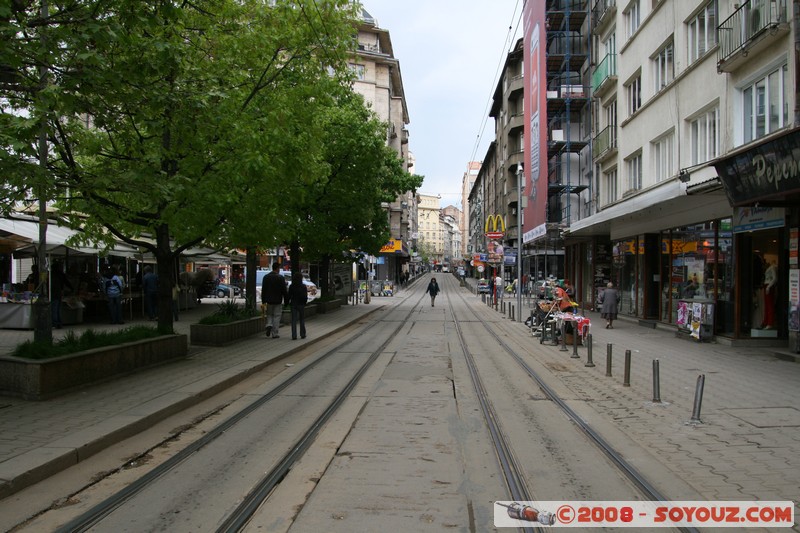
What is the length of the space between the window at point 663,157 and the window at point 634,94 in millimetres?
2351

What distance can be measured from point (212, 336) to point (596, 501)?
10946 millimetres

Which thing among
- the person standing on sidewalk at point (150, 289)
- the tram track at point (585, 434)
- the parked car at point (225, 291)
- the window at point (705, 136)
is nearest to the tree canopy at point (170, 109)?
the tram track at point (585, 434)

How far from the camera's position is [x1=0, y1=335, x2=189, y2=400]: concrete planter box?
7.59 metres

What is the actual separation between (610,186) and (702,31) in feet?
→ 31.5

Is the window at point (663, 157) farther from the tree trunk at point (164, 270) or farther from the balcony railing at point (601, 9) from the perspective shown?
the tree trunk at point (164, 270)

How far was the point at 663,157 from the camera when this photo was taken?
776 inches

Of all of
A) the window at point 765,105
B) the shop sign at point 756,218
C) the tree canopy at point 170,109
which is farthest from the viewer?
the shop sign at point 756,218

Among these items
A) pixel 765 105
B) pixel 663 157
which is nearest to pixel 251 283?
pixel 663 157

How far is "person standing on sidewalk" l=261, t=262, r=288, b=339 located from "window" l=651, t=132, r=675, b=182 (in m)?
12.7

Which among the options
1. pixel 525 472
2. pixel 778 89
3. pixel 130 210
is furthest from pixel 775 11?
pixel 130 210

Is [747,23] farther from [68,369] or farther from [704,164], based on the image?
[68,369]

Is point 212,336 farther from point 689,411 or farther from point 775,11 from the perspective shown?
point 775,11

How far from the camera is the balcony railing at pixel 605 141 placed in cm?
2466

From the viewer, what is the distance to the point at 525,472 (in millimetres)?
5426
